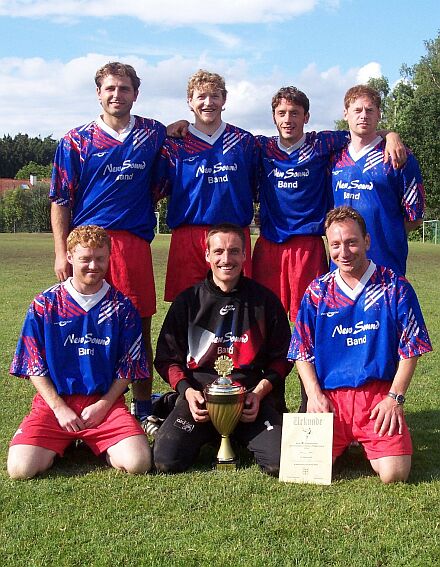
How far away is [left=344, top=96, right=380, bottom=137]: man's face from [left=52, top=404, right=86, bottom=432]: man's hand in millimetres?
2538

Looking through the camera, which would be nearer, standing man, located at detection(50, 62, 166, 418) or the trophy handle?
the trophy handle

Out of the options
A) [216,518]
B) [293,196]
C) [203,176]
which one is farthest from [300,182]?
[216,518]

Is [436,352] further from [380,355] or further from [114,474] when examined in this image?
[114,474]

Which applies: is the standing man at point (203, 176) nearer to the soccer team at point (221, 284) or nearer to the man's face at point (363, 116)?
the soccer team at point (221, 284)

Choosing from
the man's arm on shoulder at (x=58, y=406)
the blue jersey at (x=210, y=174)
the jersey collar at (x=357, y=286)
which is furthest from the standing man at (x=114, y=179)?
the jersey collar at (x=357, y=286)

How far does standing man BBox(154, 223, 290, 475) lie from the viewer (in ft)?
15.3

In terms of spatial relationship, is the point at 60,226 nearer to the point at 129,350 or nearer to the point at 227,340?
the point at 129,350

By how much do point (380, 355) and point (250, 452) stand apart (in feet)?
3.50

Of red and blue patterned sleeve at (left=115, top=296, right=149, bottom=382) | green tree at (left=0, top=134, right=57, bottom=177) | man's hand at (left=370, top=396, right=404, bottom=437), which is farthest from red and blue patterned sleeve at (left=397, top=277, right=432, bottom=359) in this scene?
green tree at (left=0, top=134, right=57, bottom=177)

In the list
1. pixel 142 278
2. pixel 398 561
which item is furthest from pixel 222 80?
pixel 398 561

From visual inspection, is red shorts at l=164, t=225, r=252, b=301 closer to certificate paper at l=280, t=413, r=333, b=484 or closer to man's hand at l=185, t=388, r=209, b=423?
man's hand at l=185, t=388, r=209, b=423

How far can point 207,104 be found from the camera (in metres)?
5.16

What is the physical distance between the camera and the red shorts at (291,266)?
17.6 ft

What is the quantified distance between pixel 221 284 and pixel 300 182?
0.98m
